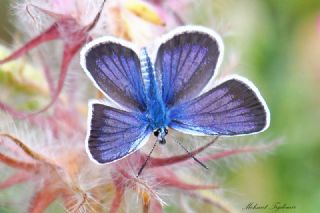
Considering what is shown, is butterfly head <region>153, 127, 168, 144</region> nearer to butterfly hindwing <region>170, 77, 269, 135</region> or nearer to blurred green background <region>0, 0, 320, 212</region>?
butterfly hindwing <region>170, 77, 269, 135</region>

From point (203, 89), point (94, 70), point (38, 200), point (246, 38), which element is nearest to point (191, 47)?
point (203, 89)

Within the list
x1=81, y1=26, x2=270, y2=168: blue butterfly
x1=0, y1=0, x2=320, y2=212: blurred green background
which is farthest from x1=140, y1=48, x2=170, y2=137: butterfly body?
x1=0, y1=0, x2=320, y2=212: blurred green background

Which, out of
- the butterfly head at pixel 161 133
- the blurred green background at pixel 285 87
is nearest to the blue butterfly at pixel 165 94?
the butterfly head at pixel 161 133

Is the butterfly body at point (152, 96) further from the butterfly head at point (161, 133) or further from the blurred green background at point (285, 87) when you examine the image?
the blurred green background at point (285, 87)

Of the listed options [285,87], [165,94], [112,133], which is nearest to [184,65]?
[165,94]

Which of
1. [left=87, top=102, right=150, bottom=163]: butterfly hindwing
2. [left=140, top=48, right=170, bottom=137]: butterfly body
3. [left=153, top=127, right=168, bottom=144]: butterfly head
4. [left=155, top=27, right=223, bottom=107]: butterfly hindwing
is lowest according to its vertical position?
[left=87, top=102, right=150, bottom=163]: butterfly hindwing

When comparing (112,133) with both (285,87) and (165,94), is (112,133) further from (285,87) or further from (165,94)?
(285,87)
